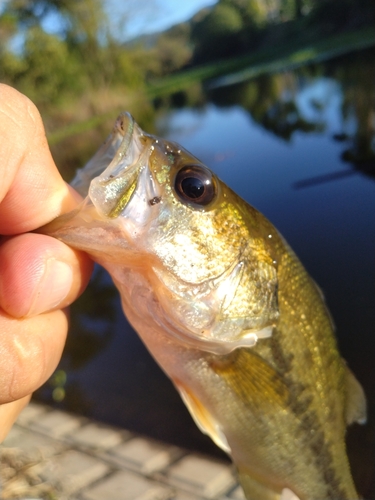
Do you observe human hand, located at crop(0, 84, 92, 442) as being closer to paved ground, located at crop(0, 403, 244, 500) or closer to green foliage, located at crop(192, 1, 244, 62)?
paved ground, located at crop(0, 403, 244, 500)

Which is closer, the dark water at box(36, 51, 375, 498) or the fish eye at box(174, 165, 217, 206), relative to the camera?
the fish eye at box(174, 165, 217, 206)

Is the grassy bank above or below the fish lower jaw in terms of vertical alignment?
above

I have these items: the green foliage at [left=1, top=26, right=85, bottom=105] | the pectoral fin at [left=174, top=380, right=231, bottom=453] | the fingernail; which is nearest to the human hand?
the fingernail

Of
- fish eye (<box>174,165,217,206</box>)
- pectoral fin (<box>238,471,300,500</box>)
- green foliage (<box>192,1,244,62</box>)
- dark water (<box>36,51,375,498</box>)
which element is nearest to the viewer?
fish eye (<box>174,165,217,206</box>)

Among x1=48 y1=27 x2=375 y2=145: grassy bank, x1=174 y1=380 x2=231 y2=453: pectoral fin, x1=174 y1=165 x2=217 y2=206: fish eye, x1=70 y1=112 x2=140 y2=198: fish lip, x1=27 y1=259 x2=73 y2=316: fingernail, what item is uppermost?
x1=48 y1=27 x2=375 y2=145: grassy bank

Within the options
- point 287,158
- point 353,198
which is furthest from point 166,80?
point 353,198

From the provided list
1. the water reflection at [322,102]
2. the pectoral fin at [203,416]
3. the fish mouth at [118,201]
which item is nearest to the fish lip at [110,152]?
the fish mouth at [118,201]

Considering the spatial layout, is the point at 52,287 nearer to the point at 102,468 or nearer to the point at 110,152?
the point at 110,152

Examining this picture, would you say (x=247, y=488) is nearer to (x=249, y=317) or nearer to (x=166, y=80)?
(x=249, y=317)
